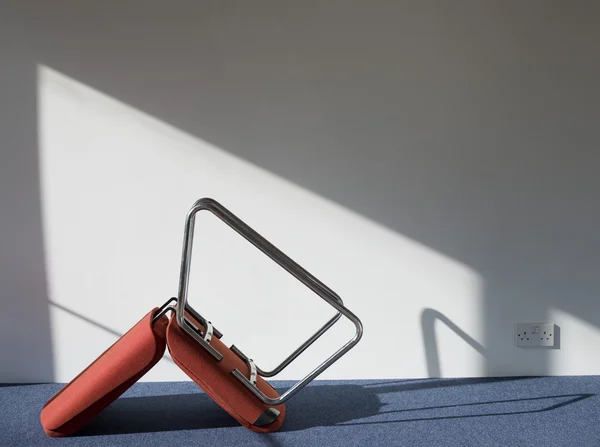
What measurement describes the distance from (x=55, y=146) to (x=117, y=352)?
1277 mm

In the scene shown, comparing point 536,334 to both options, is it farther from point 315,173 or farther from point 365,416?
point 315,173

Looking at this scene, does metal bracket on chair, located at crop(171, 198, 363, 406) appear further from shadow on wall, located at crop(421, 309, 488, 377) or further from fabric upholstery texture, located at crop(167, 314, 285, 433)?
shadow on wall, located at crop(421, 309, 488, 377)

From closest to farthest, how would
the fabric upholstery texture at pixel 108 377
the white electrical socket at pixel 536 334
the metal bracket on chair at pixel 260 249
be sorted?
the metal bracket on chair at pixel 260 249 < the fabric upholstery texture at pixel 108 377 < the white electrical socket at pixel 536 334

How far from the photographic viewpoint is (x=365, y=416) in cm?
319

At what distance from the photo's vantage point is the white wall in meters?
3.49

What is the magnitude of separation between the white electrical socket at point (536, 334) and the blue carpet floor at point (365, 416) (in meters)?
0.20

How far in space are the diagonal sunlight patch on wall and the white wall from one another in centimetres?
1

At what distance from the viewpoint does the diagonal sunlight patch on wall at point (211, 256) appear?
355cm

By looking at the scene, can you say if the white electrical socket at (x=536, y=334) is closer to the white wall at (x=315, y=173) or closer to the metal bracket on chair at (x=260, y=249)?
the white wall at (x=315, y=173)

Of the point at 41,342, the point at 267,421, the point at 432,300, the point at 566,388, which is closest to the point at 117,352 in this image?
the point at 267,421

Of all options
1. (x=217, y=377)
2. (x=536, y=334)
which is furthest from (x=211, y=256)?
(x=536, y=334)

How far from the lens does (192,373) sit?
9.37ft

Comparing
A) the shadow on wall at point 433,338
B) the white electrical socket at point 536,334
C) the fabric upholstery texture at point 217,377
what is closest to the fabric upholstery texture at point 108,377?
the fabric upholstery texture at point 217,377

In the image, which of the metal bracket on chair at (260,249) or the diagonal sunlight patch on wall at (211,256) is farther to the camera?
the diagonal sunlight patch on wall at (211,256)
